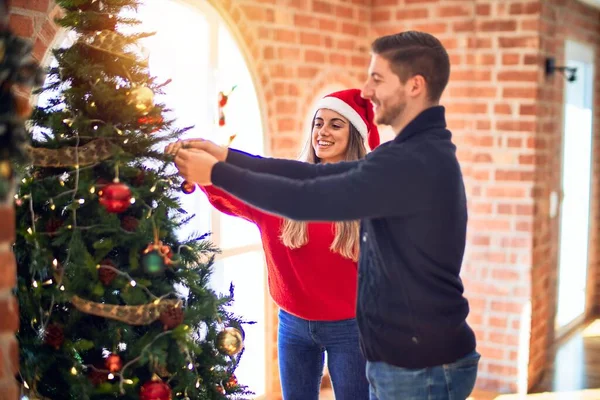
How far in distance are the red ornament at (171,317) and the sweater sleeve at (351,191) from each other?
0.37 meters

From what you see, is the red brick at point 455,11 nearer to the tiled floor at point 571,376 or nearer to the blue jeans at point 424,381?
the tiled floor at point 571,376

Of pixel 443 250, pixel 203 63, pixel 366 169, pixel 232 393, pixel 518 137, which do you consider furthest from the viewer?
pixel 518 137

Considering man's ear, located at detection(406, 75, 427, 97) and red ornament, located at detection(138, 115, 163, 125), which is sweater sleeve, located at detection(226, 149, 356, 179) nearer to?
red ornament, located at detection(138, 115, 163, 125)

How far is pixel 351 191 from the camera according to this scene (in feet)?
4.96

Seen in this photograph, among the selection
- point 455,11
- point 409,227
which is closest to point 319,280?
point 409,227

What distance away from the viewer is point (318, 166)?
2.02 meters

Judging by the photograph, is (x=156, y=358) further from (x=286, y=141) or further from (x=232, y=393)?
(x=286, y=141)

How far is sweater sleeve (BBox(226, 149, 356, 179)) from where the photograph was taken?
6.43ft

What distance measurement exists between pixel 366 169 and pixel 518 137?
251 centimetres

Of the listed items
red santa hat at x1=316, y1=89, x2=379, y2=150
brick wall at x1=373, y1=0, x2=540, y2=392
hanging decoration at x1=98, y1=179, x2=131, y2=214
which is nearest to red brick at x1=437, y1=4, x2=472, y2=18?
brick wall at x1=373, y1=0, x2=540, y2=392

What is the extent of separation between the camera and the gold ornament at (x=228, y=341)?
1895 millimetres

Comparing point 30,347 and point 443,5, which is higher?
point 443,5

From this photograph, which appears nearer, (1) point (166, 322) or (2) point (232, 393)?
(1) point (166, 322)

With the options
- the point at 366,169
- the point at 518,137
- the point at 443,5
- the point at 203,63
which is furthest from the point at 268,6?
the point at 366,169
